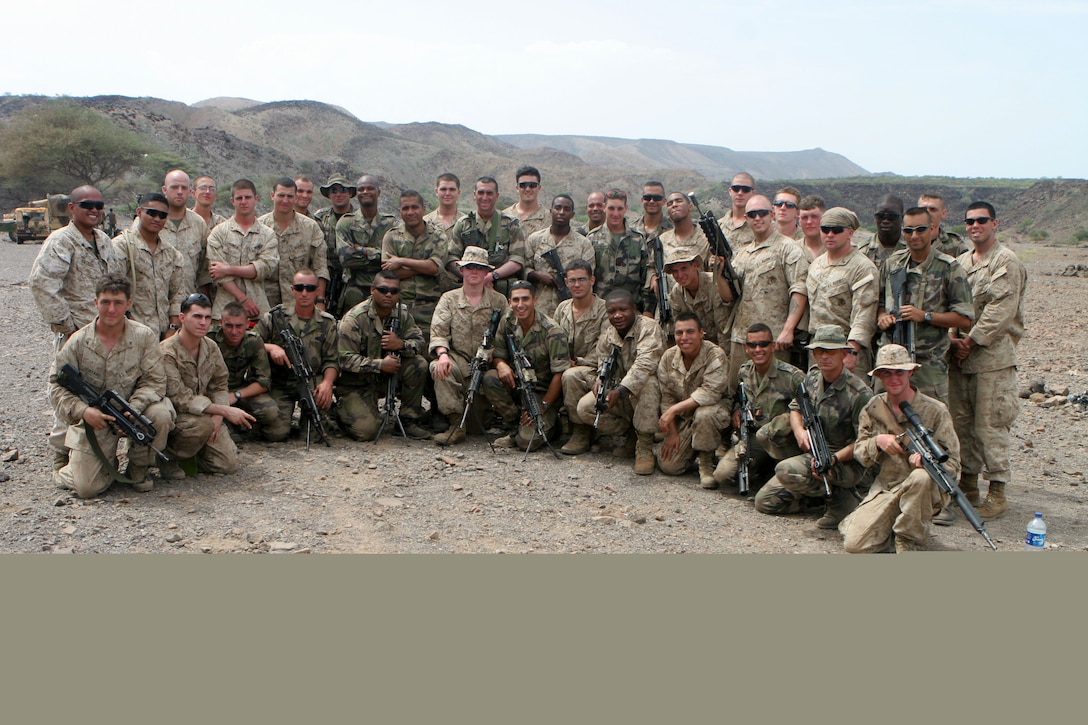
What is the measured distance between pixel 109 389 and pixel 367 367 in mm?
2320

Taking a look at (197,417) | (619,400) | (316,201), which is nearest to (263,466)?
(197,417)

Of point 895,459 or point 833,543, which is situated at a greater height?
point 895,459

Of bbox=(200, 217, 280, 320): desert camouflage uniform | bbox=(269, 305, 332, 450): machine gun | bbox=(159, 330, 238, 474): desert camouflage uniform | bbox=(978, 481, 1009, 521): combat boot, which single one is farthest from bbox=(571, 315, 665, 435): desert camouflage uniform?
bbox=(200, 217, 280, 320): desert camouflage uniform

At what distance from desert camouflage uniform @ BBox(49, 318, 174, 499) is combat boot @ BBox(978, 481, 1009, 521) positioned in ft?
19.6

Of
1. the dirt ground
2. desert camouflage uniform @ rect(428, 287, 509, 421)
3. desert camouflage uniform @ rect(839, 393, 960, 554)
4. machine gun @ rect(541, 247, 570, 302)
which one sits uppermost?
machine gun @ rect(541, 247, 570, 302)

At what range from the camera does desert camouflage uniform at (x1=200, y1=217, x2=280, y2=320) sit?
316 inches

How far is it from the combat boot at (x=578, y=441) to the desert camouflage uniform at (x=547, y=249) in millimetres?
1161

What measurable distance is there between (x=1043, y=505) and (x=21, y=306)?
15.1m

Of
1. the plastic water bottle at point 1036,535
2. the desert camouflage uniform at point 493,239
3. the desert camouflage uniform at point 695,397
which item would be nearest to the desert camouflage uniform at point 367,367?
the desert camouflage uniform at point 493,239

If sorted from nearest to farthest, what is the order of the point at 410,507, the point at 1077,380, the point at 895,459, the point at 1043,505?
1. the point at 895,459
2. the point at 410,507
3. the point at 1043,505
4. the point at 1077,380

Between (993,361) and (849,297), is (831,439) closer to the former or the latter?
(849,297)

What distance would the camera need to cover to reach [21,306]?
50.2 feet

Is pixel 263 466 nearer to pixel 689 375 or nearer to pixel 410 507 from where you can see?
pixel 410 507

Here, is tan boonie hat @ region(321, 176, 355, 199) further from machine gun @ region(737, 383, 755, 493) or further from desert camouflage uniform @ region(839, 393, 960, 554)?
desert camouflage uniform @ region(839, 393, 960, 554)
